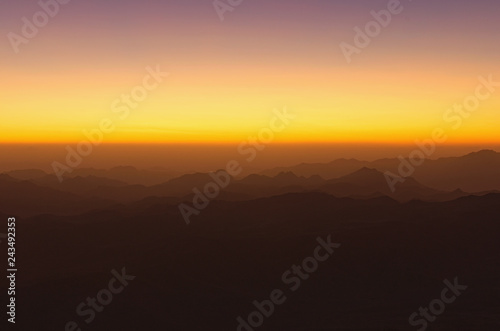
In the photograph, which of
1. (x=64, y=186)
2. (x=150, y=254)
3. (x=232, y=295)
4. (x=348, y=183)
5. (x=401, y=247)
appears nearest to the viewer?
(x=232, y=295)

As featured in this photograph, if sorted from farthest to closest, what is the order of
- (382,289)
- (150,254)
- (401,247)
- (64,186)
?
1. (64,186)
2. (401,247)
3. (150,254)
4. (382,289)

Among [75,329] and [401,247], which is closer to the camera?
[75,329]

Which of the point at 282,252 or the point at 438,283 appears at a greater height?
the point at 282,252

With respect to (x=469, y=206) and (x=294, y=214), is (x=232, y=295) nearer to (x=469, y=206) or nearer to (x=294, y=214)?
(x=294, y=214)

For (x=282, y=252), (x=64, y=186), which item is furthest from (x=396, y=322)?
(x=64, y=186)

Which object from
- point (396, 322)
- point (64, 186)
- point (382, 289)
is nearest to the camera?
point (396, 322)

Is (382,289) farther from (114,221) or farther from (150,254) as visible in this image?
(114,221)

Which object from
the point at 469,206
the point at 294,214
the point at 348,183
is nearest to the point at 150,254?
the point at 294,214

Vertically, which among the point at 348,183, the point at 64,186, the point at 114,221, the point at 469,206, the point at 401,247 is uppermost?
the point at 64,186

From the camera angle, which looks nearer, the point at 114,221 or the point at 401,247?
the point at 401,247
